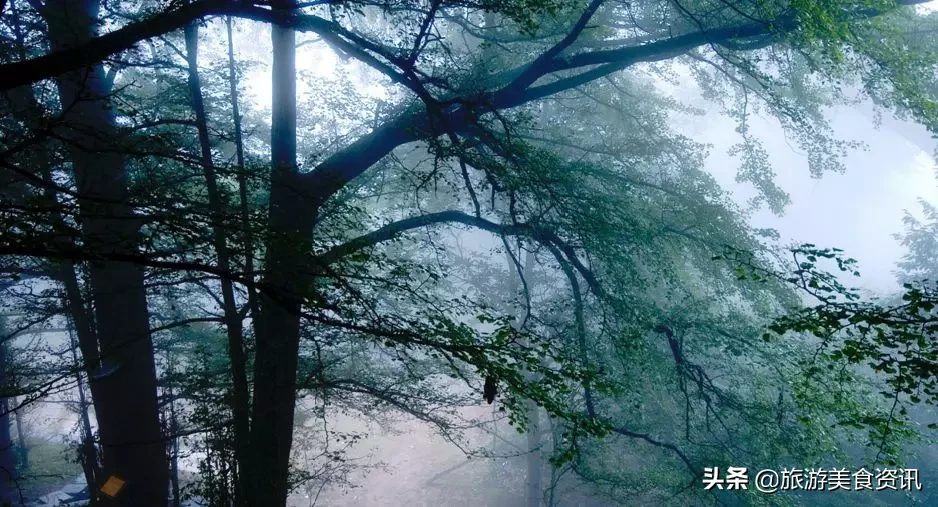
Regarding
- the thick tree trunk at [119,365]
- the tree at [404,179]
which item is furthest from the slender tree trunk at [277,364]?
the thick tree trunk at [119,365]

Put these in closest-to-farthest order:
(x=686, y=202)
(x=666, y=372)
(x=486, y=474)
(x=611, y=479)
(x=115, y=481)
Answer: (x=115, y=481) < (x=666, y=372) < (x=686, y=202) < (x=611, y=479) < (x=486, y=474)

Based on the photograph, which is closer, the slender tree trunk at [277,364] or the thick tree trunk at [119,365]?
the slender tree trunk at [277,364]

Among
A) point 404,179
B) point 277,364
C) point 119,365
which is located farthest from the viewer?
Answer: point 119,365

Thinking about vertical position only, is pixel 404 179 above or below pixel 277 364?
above

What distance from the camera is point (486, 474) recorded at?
21.3 m

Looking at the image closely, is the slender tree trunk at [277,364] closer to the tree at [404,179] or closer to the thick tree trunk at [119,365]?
the tree at [404,179]

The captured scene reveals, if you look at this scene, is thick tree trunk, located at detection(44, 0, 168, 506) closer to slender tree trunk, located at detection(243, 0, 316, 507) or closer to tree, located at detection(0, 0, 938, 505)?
tree, located at detection(0, 0, 938, 505)

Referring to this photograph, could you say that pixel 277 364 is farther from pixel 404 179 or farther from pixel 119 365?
pixel 404 179

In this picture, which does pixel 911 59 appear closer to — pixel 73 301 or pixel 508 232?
pixel 508 232

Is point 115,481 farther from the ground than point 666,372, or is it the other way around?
point 666,372

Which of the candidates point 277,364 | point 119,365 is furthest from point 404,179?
point 119,365

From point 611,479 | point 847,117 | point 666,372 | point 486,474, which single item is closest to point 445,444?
point 486,474

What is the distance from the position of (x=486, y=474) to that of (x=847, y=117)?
78730mm

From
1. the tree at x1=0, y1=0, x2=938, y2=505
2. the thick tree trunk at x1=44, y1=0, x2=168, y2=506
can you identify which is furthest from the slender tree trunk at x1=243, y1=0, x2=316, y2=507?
the thick tree trunk at x1=44, y1=0, x2=168, y2=506
